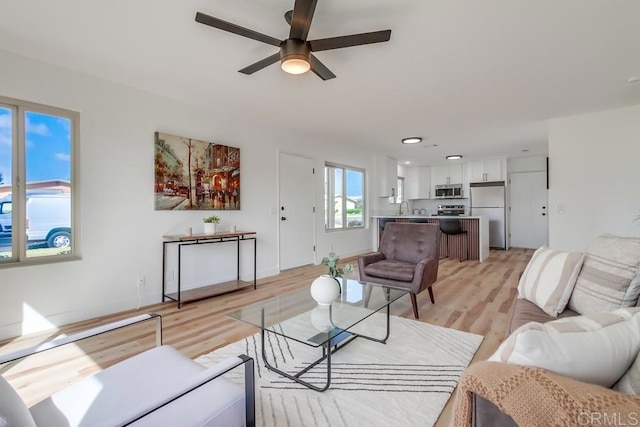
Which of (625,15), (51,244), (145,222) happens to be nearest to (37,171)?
(51,244)

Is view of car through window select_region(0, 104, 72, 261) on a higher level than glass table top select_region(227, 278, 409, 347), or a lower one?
higher

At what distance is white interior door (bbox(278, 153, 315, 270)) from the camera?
495 cm

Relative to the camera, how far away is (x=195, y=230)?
3766 millimetres

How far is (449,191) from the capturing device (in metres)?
8.45

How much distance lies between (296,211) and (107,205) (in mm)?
2767

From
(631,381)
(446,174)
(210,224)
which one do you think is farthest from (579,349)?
(446,174)

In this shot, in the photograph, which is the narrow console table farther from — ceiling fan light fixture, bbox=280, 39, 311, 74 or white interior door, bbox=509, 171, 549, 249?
white interior door, bbox=509, 171, 549, 249

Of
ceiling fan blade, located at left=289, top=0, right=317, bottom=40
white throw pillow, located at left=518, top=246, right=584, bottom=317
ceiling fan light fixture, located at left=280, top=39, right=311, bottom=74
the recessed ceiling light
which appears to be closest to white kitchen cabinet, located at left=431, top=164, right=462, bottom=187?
the recessed ceiling light

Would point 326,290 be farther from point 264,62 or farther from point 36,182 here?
point 36,182

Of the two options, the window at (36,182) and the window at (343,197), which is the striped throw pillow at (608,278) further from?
the window at (343,197)

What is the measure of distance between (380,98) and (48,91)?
3289mm

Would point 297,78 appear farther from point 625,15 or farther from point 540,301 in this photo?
point 540,301

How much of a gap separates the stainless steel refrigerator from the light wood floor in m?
3.61

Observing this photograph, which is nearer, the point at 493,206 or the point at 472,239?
the point at 472,239
